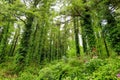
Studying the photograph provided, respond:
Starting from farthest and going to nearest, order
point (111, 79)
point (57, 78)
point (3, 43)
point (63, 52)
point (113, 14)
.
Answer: point (63, 52)
point (3, 43)
point (113, 14)
point (57, 78)
point (111, 79)

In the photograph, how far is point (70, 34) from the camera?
90.8 feet

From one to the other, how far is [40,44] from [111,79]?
60.3 feet

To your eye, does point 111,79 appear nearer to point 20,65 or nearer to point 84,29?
point 84,29

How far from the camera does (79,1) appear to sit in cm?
1466

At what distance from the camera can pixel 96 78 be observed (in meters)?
7.87

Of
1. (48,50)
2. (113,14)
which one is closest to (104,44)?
(113,14)

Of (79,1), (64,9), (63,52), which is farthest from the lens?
(63,52)

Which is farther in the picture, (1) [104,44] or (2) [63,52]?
(2) [63,52]

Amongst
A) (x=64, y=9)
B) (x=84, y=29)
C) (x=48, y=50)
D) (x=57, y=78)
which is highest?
(x=64, y=9)

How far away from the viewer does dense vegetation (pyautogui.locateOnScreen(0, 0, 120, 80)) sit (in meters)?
9.57

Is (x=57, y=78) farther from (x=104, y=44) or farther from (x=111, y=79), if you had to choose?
(x=104, y=44)

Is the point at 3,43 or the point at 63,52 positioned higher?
the point at 3,43

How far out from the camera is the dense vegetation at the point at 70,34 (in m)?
Answer: 9.57

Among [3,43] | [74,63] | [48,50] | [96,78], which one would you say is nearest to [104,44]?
[74,63]
